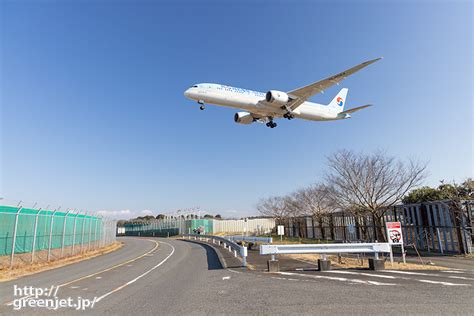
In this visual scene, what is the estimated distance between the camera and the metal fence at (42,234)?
16516mm

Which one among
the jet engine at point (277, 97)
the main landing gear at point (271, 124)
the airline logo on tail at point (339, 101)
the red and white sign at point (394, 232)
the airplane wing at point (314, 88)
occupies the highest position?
the airline logo on tail at point (339, 101)

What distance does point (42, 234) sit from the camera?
2048 cm

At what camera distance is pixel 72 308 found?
662 centimetres

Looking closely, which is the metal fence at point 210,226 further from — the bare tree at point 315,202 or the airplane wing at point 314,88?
the airplane wing at point 314,88

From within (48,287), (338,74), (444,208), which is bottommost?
(48,287)

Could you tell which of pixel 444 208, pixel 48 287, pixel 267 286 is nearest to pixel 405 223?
pixel 444 208

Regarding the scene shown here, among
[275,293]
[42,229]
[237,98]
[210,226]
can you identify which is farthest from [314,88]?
[210,226]

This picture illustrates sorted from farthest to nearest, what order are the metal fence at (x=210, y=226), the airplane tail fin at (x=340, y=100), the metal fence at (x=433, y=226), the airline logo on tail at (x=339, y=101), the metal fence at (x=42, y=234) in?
the metal fence at (x=210, y=226), the airline logo on tail at (x=339, y=101), the airplane tail fin at (x=340, y=100), the metal fence at (x=433, y=226), the metal fence at (x=42, y=234)

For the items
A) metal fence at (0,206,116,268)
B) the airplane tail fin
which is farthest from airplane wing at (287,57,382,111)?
metal fence at (0,206,116,268)

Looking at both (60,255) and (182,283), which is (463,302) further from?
(60,255)

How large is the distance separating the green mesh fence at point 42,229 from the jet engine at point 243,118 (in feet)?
46.6

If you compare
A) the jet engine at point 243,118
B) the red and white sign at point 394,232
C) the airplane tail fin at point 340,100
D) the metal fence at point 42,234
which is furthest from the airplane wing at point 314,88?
the metal fence at point 42,234

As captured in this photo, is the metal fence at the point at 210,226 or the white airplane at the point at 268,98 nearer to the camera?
the white airplane at the point at 268,98

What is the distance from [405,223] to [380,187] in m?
5.81
